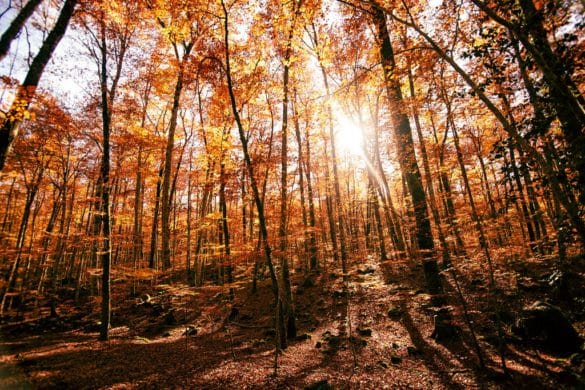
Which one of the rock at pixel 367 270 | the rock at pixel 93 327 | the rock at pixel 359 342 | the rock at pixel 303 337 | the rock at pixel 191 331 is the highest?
the rock at pixel 367 270

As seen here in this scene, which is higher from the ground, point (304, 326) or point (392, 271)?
point (392, 271)

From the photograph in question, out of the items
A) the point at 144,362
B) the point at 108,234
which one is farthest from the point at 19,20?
the point at 144,362

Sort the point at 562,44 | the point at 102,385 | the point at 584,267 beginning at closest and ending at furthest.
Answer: the point at 562,44
the point at 102,385
the point at 584,267

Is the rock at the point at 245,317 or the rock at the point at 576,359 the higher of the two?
the rock at the point at 576,359

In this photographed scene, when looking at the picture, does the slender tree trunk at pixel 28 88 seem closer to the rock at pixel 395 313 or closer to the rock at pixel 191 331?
the rock at pixel 191 331

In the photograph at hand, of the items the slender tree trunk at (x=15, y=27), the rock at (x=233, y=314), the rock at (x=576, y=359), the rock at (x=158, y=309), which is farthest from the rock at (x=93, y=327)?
the rock at (x=576, y=359)

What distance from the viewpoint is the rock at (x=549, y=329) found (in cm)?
648

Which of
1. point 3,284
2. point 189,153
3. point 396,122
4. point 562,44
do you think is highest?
point 189,153

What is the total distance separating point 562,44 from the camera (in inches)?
165

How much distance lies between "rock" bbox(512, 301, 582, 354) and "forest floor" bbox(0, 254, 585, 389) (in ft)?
1.11

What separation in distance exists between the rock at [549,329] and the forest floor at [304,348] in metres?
0.34

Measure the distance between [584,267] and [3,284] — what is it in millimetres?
24826

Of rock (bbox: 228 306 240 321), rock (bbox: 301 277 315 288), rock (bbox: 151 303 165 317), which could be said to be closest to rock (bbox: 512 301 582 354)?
rock (bbox: 301 277 315 288)

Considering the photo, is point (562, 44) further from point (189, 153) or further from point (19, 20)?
point (189, 153)
